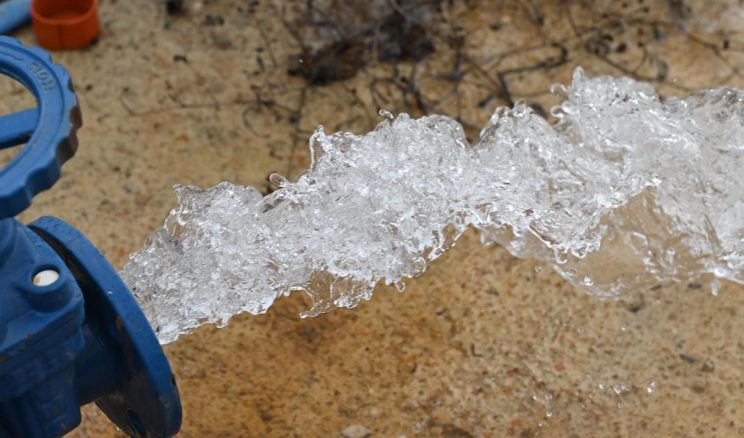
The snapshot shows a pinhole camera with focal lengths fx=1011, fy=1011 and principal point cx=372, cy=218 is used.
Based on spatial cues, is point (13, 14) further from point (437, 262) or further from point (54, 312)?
point (54, 312)

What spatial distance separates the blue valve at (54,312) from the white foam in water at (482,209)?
1.13 feet

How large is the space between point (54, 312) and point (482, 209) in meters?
1.12

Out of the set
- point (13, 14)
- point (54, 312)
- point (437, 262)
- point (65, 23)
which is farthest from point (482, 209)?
point (13, 14)

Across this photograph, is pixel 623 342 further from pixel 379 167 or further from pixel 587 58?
pixel 587 58

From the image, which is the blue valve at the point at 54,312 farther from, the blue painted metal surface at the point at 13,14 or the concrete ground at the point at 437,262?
the blue painted metal surface at the point at 13,14

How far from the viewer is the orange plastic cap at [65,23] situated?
3.10 m

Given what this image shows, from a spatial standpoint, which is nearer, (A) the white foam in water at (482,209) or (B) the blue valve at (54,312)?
(B) the blue valve at (54,312)

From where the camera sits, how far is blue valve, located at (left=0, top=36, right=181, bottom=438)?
1291 millimetres

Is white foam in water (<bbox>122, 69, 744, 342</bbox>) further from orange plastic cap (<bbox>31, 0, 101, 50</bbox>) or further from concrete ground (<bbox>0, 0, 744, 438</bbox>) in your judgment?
orange plastic cap (<bbox>31, 0, 101, 50</bbox>)

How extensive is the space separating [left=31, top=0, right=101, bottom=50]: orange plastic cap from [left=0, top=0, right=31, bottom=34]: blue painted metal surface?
0.15 feet

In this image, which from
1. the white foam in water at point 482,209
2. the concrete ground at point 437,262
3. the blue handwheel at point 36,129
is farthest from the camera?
the concrete ground at point 437,262

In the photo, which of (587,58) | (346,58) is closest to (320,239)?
(346,58)

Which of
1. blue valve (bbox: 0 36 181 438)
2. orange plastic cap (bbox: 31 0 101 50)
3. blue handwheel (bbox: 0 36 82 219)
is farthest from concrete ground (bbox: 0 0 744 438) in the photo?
blue handwheel (bbox: 0 36 82 219)

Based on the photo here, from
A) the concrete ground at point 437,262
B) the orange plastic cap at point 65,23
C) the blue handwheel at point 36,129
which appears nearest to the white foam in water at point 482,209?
the concrete ground at point 437,262
